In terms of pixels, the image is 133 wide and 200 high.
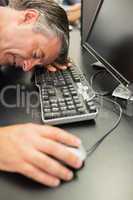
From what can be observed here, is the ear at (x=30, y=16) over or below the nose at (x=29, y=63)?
over

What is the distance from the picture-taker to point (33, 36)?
96cm

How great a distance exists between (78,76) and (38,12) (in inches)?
9.8

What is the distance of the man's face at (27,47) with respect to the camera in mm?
964

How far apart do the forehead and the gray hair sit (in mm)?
15

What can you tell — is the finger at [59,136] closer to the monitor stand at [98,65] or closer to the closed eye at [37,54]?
the closed eye at [37,54]

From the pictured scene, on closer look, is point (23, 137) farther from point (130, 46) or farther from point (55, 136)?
point (130, 46)

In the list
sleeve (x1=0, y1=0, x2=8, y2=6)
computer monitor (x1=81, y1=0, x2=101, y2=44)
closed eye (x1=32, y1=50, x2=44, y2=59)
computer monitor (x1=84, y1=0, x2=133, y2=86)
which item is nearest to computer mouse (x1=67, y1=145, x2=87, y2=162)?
computer monitor (x1=84, y1=0, x2=133, y2=86)

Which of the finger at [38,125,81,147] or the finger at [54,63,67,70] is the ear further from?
the finger at [38,125,81,147]

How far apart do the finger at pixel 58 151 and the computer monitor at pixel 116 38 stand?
32 centimetres

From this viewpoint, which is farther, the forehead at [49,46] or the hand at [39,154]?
the forehead at [49,46]

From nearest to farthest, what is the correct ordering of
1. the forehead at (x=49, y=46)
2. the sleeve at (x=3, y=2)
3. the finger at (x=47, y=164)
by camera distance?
the finger at (x=47, y=164) < the forehead at (x=49, y=46) < the sleeve at (x=3, y=2)

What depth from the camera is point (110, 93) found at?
0.93 metres

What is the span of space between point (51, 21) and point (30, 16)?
2.7 inches

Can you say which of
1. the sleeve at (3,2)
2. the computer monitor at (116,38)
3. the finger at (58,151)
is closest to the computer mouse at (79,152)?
the finger at (58,151)
